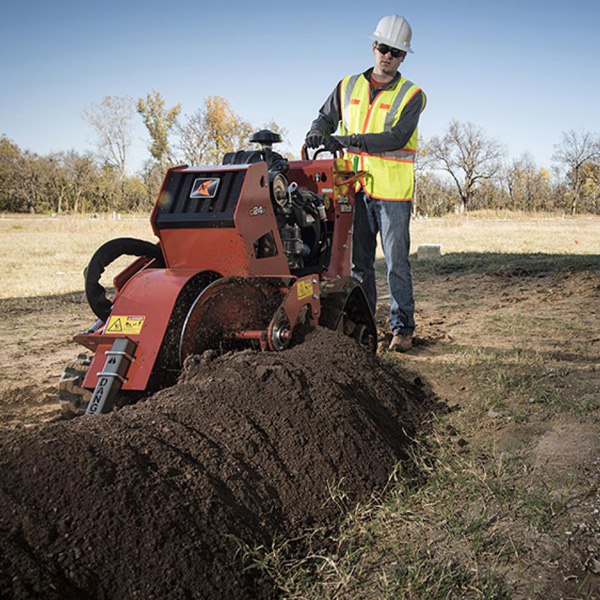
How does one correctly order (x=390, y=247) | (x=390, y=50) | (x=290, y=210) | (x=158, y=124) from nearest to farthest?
(x=290, y=210), (x=390, y=50), (x=390, y=247), (x=158, y=124)

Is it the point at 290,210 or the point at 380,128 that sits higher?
the point at 380,128

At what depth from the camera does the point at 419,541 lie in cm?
243

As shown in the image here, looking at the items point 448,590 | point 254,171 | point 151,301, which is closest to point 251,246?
point 254,171

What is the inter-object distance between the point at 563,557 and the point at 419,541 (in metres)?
0.52

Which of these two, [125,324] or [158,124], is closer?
[125,324]

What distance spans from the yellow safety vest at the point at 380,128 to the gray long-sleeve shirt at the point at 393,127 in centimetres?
5

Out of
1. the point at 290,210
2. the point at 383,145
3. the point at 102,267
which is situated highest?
the point at 383,145

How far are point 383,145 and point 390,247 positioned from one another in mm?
894

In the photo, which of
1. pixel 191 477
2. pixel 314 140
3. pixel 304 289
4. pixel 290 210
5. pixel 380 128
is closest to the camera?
pixel 191 477

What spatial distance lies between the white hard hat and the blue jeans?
126 cm

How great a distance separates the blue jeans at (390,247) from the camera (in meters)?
5.45

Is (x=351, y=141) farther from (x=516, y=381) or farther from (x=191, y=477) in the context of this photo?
(x=191, y=477)

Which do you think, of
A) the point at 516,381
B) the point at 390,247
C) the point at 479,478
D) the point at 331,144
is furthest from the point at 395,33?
the point at 479,478

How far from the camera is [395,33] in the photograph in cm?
511
